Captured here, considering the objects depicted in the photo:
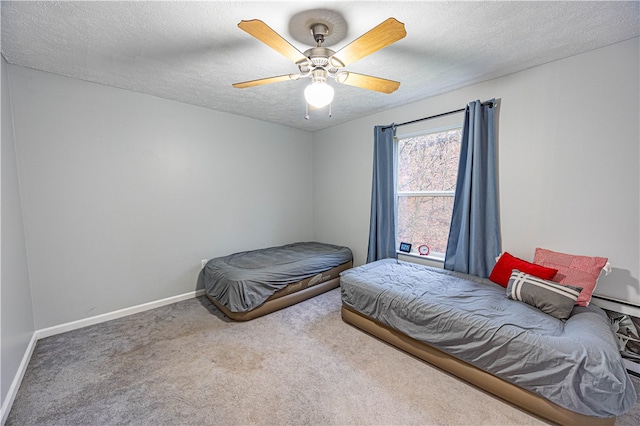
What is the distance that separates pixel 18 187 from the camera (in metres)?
2.24

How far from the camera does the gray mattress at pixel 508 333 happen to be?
1358 mm

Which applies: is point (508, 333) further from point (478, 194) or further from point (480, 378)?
point (478, 194)

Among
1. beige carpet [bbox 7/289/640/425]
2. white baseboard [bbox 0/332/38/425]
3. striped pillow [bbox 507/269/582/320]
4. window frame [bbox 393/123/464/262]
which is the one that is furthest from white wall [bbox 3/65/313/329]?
striped pillow [bbox 507/269/582/320]

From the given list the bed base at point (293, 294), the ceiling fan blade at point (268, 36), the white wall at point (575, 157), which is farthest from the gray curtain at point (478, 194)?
the ceiling fan blade at point (268, 36)

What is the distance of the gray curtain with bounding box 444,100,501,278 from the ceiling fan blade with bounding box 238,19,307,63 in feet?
6.39

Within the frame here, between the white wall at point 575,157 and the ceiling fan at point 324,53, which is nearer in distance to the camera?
the ceiling fan at point 324,53

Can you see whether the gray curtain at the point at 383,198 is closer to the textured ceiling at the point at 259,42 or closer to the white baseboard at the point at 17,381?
the textured ceiling at the point at 259,42

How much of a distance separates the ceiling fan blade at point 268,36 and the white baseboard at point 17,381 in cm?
265

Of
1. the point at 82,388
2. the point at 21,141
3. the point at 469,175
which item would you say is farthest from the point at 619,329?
the point at 21,141

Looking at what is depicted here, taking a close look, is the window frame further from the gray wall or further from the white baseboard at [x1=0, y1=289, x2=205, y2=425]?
the gray wall

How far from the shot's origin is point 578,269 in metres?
2.03

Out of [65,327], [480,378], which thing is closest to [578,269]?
[480,378]

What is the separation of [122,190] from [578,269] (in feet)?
14.3

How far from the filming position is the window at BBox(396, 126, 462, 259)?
3033mm
